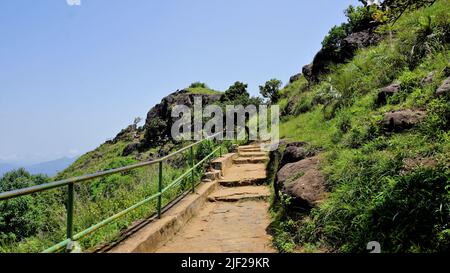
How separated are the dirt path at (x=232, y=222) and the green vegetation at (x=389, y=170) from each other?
425mm

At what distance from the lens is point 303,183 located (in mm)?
5559

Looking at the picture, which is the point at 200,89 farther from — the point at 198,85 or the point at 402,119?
the point at 402,119

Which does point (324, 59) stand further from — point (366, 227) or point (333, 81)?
point (366, 227)

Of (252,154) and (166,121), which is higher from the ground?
(166,121)

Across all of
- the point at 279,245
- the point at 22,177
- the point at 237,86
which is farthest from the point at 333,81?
the point at 22,177

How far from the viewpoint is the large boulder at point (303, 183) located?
5.15 metres

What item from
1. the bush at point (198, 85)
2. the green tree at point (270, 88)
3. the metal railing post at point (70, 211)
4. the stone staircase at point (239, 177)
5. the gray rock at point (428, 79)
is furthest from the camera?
the bush at point (198, 85)

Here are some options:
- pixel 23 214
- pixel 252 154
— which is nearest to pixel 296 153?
pixel 252 154

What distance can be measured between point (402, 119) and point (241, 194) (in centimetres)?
415

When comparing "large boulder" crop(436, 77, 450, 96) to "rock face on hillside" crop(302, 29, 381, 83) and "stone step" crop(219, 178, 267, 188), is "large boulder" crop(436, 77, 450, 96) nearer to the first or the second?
"stone step" crop(219, 178, 267, 188)

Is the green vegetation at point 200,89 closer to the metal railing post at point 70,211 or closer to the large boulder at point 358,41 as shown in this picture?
the large boulder at point 358,41

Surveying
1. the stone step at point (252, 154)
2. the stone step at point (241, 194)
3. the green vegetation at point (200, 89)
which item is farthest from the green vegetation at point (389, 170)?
the green vegetation at point (200, 89)

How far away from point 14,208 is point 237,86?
68.4 feet
